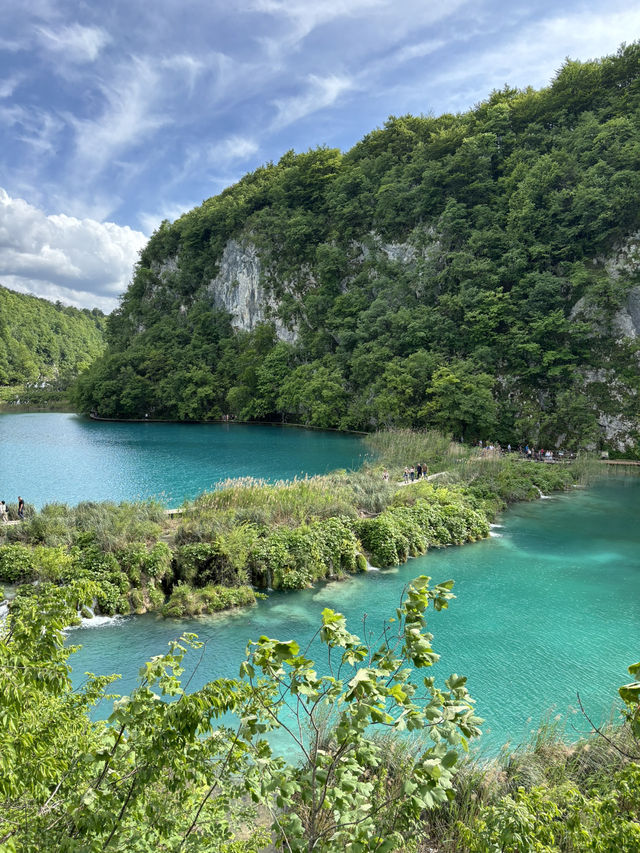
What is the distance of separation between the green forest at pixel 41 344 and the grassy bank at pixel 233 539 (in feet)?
262

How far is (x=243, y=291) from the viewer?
221 feet

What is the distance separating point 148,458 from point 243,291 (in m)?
40.5

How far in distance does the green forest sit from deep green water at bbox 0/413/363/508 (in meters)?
48.6

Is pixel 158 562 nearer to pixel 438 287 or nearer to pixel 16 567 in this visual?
pixel 16 567

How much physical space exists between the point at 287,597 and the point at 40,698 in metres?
10.4

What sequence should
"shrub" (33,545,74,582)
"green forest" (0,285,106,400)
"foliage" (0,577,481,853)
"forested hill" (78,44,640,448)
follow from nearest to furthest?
"foliage" (0,577,481,853) → "shrub" (33,545,74,582) → "forested hill" (78,44,640,448) → "green forest" (0,285,106,400)

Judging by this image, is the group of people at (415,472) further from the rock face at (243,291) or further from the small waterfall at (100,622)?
the rock face at (243,291)

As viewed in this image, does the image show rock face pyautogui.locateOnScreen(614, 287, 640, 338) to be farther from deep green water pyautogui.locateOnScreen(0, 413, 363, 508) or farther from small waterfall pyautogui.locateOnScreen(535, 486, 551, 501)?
deep green water pyautogui.locateOnScreen(0, 413, 363, 508)

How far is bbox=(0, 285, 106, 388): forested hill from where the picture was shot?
108 m

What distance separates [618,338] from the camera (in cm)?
3819

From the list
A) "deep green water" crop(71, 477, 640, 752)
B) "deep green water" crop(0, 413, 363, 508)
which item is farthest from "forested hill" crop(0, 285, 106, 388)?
"deep green water" crop(71, 477, 640, 752)

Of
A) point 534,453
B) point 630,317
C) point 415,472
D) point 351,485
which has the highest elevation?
point 630,317

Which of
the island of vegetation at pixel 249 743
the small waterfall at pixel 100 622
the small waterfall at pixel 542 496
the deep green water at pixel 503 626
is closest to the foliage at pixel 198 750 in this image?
the island of vegetation at pixel 249 743

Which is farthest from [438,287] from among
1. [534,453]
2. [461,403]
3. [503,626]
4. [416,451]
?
[503,626]
